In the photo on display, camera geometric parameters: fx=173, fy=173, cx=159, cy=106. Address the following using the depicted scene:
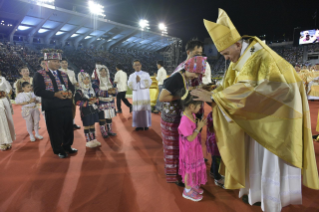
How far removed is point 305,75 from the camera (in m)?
7.89

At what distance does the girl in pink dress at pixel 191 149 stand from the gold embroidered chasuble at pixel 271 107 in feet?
0.94

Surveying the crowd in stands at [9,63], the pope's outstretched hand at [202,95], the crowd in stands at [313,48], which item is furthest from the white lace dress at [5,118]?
the crowd in stands at [313,48]

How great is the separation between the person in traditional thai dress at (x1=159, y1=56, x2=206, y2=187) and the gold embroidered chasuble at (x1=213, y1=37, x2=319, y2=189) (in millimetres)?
398

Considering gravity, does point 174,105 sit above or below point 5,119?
above

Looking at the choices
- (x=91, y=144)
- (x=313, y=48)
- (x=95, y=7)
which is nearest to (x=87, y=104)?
(x=91, y=144)

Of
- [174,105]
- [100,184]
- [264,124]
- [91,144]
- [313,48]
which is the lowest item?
[100,184]

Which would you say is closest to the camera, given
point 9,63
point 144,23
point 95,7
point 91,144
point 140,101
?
point 91,144

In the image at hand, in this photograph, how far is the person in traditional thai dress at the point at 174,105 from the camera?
6.00 feet

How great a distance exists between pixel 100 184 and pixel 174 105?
1479mm

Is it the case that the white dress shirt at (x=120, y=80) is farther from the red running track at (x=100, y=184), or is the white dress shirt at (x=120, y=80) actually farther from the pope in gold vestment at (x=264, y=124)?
the pope in gold vestment at (x=264, y=124)

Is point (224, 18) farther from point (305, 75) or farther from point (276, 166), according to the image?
point (305, 75)

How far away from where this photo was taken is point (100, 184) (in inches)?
92.4

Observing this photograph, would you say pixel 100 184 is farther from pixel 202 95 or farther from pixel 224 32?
pixel 224 32

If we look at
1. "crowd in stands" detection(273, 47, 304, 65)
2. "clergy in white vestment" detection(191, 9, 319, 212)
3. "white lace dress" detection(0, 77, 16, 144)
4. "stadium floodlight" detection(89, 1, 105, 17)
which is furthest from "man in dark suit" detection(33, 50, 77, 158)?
"crowd in stands" detection(273, 47, 304, 65)
